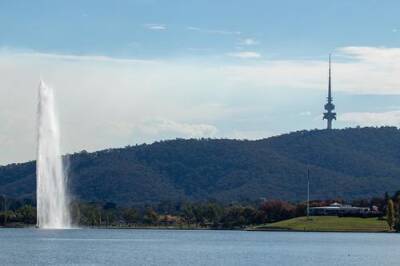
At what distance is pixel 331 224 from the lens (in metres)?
182

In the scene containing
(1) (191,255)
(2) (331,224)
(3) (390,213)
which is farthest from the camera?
(2) (331,224)

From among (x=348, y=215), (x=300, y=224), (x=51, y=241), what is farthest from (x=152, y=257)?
(x=348, y=215)

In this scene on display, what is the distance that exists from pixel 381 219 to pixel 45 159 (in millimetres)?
74125

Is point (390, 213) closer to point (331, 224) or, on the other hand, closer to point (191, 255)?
point (331, 224)

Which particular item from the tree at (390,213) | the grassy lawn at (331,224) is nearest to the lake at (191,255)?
the tree at (390,213)

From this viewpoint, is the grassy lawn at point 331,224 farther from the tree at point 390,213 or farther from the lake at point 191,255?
the lake at point 191,255

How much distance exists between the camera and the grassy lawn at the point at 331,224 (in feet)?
576

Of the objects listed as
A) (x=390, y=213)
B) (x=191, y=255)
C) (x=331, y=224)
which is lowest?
(x=331, y=224)

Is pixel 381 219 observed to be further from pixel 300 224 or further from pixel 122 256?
pixel 122 256

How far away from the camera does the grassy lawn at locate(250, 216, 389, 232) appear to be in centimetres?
17562

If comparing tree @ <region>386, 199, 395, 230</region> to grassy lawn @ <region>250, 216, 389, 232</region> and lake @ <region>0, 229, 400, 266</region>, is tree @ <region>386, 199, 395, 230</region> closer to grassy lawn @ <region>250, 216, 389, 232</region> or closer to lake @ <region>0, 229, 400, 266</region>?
grassy lawn @ <region>250, 216, 389, 232</region>

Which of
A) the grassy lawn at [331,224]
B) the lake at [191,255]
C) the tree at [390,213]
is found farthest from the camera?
the grassy lawn at [331,224]

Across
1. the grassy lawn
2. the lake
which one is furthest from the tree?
the lake

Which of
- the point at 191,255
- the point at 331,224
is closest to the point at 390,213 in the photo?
the point at 331,224
